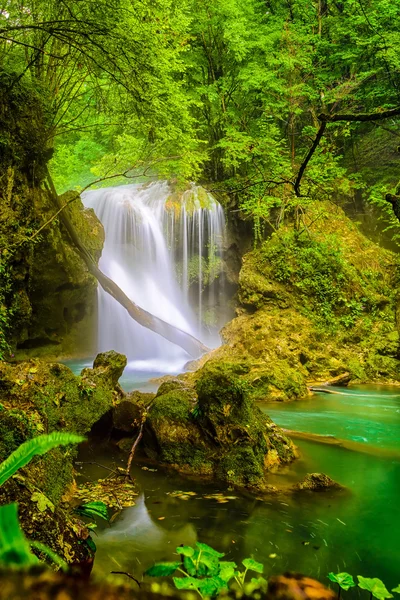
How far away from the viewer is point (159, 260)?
1738 cm

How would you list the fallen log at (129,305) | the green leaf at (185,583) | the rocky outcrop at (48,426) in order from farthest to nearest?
the fallen log at (129,305) → the rocky outcrop at (48,426) → the green leaf at (185,583)

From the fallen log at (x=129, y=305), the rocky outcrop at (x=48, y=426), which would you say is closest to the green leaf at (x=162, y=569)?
the rocky outcrop at (x=48, y=426)

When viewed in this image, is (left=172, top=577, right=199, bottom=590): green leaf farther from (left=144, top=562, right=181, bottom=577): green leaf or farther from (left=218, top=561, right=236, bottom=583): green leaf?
(left=218, top=561, right=236, bottom=583): green leaf

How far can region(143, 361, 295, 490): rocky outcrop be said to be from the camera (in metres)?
4.39

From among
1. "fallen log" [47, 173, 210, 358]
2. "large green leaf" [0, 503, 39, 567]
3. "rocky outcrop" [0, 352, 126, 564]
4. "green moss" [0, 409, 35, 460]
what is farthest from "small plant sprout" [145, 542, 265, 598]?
"fallen log" [47, 173, 210, 358]

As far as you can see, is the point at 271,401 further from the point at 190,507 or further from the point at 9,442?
the point at 9,442

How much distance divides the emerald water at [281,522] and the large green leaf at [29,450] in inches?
88.4

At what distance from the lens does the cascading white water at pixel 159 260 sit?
1625 centimetres

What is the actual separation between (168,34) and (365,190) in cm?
997

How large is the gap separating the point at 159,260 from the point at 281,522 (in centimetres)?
→ 1480

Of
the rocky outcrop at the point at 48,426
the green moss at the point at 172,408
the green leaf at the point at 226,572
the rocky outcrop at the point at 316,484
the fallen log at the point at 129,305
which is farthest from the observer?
the fallen log at the point at 129,305

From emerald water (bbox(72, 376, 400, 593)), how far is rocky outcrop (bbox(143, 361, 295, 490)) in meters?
0.25

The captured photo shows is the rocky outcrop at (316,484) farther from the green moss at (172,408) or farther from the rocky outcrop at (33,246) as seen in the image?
the rocky outcrop at (33,246)

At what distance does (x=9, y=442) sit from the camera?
2.85 meters
